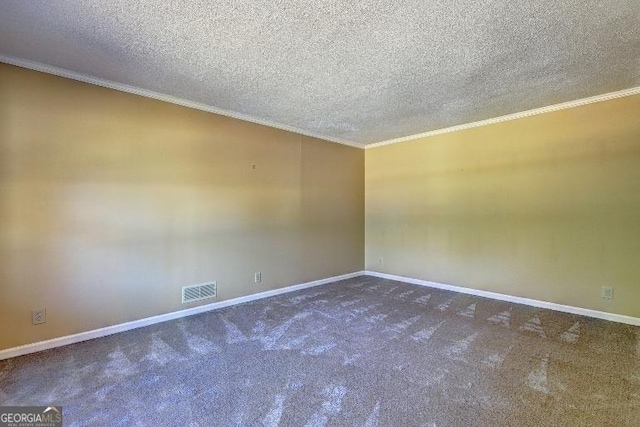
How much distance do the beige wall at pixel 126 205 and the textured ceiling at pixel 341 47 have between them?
41 centimetres

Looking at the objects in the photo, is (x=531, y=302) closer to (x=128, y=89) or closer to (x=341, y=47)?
(x=341, y=47)

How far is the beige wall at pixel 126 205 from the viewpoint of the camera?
8.55 ft

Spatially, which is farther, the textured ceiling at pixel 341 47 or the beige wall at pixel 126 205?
the beige wall at pixel 126 205

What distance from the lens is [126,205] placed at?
3146 millimetres

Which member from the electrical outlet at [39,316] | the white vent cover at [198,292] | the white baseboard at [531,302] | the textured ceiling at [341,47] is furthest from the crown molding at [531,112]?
the electrical outlet at [39,316]

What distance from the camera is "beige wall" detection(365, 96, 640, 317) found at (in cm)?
336

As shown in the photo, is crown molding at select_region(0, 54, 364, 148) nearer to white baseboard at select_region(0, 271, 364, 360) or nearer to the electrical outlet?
the electrical outlet

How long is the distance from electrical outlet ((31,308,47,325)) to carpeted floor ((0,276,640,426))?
0.27 metres

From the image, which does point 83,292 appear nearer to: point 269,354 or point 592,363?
point 269,354

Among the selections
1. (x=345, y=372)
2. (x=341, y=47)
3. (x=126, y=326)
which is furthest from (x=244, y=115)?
(x=345, y=372)

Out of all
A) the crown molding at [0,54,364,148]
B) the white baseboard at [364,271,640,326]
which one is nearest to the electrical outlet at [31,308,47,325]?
the crown molding at [0,54,364,148]

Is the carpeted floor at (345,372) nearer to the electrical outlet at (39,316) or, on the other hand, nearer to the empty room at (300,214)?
the empty room at (300,214)

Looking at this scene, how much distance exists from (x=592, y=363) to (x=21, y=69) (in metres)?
5.33

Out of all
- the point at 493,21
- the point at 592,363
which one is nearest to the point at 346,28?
the point at 493,21
